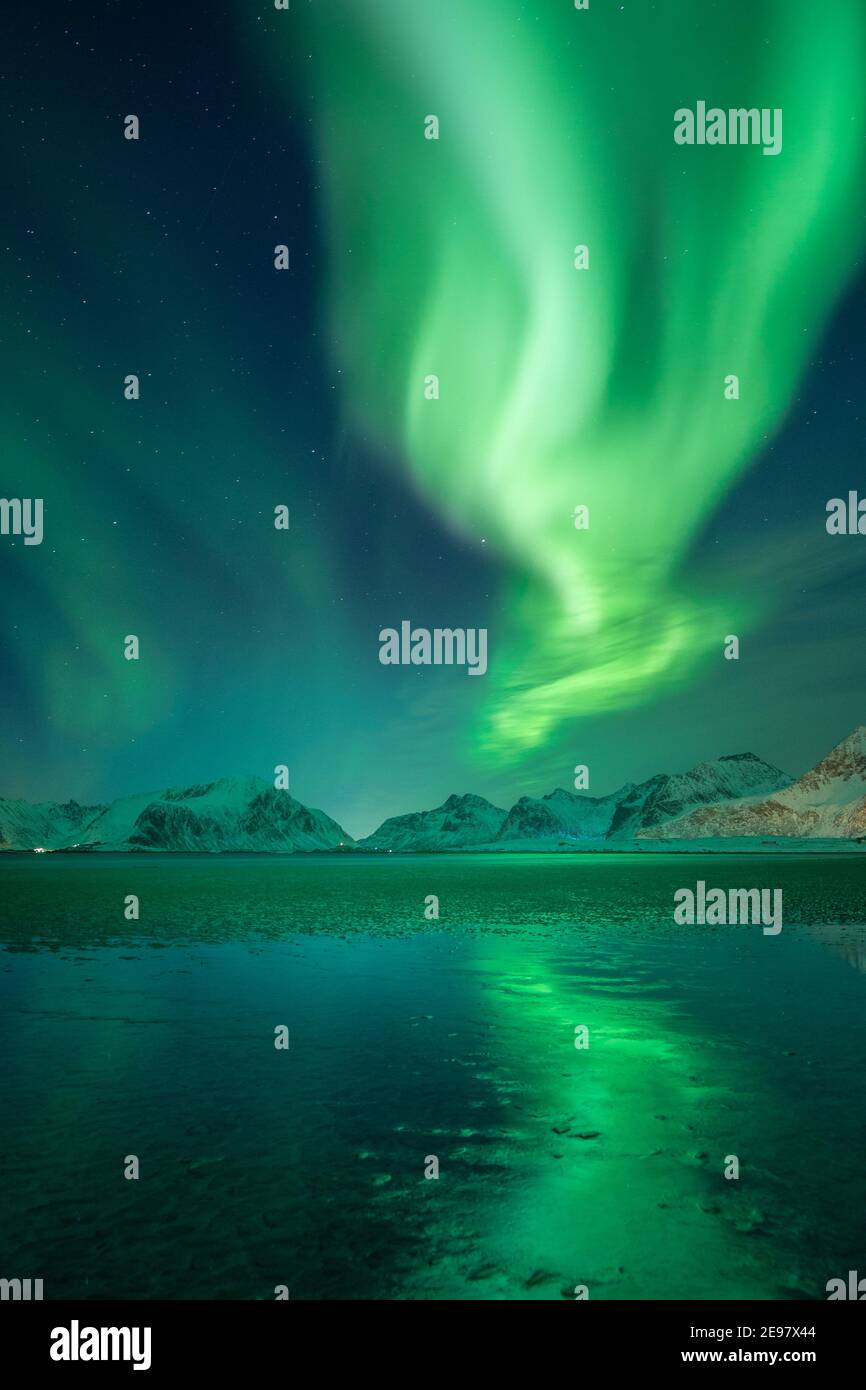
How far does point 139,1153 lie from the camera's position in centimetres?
1126

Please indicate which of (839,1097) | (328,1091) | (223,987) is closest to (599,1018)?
(839,1097)

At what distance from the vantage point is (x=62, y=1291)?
26.1 feet

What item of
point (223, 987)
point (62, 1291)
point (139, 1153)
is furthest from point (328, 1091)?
point (223, 987)

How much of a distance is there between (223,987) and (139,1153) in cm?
1288

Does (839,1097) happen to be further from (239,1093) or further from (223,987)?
(223,987)

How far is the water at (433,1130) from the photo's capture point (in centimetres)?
831

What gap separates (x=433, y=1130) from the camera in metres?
12.0

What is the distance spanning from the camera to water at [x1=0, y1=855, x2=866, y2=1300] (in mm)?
8312
